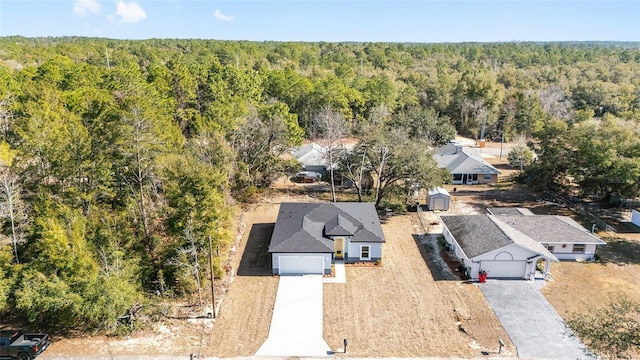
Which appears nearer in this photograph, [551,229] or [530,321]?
[530,321]

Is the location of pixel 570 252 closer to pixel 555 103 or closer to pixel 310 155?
pixel 310 155

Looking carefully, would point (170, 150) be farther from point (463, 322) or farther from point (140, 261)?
point (463, 322)

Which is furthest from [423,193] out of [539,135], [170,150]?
[170,150]

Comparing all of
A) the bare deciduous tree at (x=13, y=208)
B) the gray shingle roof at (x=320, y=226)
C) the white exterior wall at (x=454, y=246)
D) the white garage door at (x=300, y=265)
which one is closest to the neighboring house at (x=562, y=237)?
the white exterior wall at (x=454, y=246)

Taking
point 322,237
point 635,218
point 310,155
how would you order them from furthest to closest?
point 310,155
point 635,218
point 322,237

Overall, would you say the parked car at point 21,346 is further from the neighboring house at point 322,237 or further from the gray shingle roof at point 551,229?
the gray shingle roof at point 551,229

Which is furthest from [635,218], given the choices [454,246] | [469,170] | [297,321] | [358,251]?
[297,321]
